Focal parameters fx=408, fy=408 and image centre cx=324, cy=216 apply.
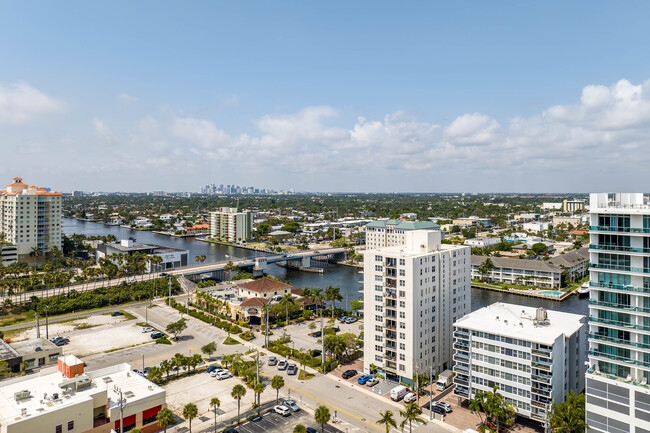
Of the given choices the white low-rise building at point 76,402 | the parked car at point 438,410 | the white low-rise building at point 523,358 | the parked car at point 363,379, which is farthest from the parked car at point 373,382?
the white low-rise building at point 76,402

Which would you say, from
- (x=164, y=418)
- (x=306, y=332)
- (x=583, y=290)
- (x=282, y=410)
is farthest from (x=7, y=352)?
(x=583, y=290)

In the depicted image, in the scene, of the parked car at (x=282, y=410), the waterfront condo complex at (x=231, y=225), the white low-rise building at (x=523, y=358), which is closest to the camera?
the white low-rise building at (x=523, y=358)

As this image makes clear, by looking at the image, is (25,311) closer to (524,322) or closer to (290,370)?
(290,370)

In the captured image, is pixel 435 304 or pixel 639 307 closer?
pixel 639 307

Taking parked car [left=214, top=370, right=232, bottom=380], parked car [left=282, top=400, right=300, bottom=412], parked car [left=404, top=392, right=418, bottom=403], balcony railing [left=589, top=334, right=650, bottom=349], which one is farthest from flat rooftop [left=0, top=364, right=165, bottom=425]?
balcony railing [left=589, top=334, right=650, bottom=349]

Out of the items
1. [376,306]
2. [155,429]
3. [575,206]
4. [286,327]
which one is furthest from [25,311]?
[575,206]

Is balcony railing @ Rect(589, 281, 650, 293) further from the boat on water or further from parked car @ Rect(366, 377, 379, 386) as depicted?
the boat on water

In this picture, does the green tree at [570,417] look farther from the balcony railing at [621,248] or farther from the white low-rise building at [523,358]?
the balcony railing at [621,248]
